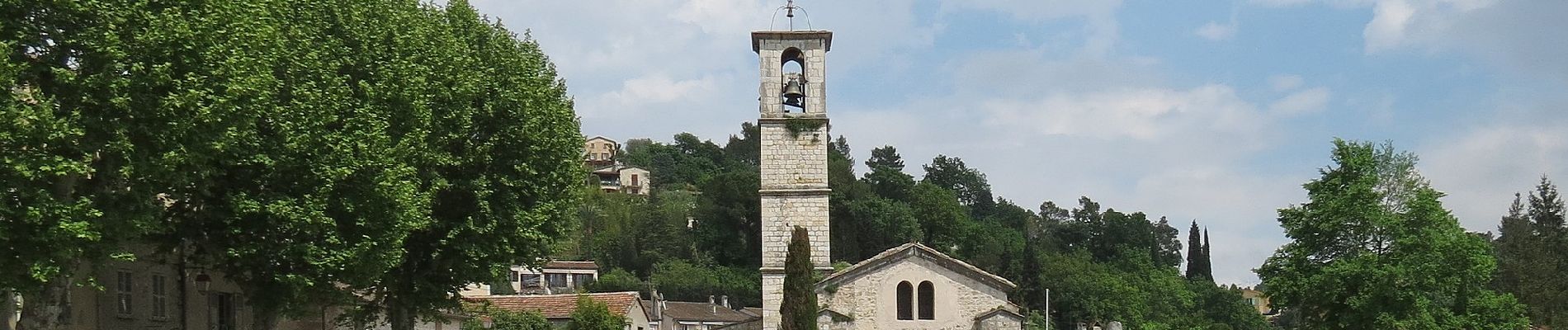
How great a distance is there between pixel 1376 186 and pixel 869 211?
55.1 meters

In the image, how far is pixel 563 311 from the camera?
59688 mm

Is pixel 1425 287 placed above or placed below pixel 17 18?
below

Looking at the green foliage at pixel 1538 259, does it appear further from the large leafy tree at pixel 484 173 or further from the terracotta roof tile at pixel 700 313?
the terracotta roof tile at pixel 700 313

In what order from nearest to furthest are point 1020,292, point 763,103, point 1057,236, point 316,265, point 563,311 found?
point 316,265 < point 763,103 < point 563,311 < point 1020,292 < point 1057,236

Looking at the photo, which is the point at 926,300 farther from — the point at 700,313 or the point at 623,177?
the point at 623,177

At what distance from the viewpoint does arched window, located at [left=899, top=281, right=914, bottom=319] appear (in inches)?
1786

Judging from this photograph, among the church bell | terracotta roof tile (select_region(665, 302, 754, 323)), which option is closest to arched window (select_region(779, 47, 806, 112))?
the church bell

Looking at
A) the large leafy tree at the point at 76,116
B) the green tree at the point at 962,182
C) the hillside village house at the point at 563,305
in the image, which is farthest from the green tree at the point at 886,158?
the large leafy tree at the point at 76,116

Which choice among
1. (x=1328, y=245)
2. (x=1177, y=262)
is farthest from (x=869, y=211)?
(x=1328, y=245)

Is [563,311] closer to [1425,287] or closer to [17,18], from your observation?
[1425,287]

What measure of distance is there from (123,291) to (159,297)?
59.8 inches

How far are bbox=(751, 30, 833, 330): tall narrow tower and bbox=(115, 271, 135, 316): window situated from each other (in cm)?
1830

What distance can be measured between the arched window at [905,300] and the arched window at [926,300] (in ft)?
1.24

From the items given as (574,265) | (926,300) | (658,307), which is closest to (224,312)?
(926,300)
